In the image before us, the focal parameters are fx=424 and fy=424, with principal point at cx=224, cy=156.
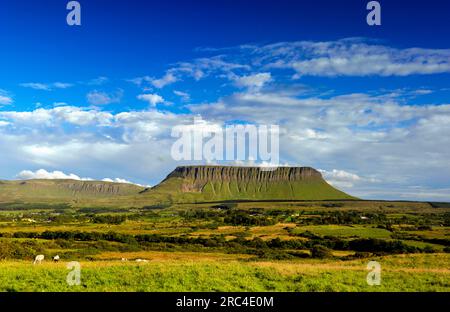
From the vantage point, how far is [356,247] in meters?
94.1

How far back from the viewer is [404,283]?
25.3 meters

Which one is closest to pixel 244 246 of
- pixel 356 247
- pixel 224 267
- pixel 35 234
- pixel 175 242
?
pixel 175 242

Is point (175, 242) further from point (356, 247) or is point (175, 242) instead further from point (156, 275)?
point (156, 275)

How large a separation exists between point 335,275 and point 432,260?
17.6 m

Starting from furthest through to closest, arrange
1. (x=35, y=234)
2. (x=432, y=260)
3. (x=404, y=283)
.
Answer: (x=35, y=234) → (x=432, y=260) → (x=404, y=283)

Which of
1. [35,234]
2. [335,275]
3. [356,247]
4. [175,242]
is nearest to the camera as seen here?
[335,275]

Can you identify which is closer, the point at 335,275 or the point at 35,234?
the point at 335,275

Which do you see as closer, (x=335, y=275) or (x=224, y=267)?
(x=335, y=275)
